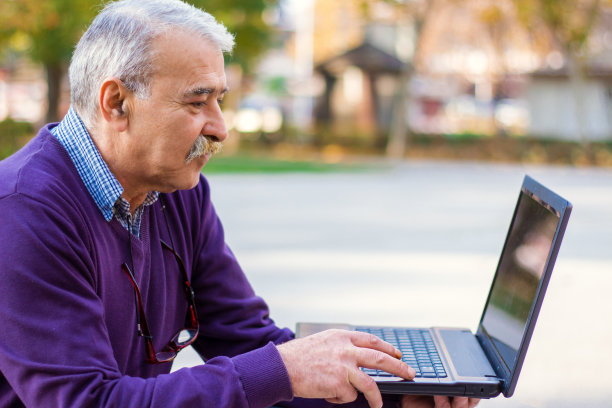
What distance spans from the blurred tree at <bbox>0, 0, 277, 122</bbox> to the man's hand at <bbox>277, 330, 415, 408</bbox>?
17.3 meters

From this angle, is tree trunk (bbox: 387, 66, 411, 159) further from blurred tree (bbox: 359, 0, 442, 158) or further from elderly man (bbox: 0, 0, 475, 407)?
elderly man (bbox: 0, 0, 475, 407)

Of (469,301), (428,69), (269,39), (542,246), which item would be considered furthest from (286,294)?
(428,69)

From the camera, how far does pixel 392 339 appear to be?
85.1 inches

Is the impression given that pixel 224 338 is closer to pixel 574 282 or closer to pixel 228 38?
pixel 228 38

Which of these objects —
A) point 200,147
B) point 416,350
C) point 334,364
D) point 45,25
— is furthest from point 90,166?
point 45,25

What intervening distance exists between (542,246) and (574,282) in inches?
223

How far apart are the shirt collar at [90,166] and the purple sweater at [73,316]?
0.08 feet

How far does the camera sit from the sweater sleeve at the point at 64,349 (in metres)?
1.54

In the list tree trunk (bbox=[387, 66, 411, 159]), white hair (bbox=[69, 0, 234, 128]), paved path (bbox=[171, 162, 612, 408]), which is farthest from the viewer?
tree trunk (bbox=[387, 66, 411, 159])

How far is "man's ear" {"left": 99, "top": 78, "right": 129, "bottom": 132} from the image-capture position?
1.80m

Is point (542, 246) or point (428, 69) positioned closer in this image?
point (542, 246)

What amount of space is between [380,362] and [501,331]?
515 mm

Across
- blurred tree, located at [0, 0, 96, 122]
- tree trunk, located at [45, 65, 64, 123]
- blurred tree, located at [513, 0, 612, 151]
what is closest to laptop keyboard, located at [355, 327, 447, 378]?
blurred tree, located at [0, 0, 96, 122]

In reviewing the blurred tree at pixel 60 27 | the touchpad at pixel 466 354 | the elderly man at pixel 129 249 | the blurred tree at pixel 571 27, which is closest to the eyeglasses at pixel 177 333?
the elderly man at pixel 129 249
